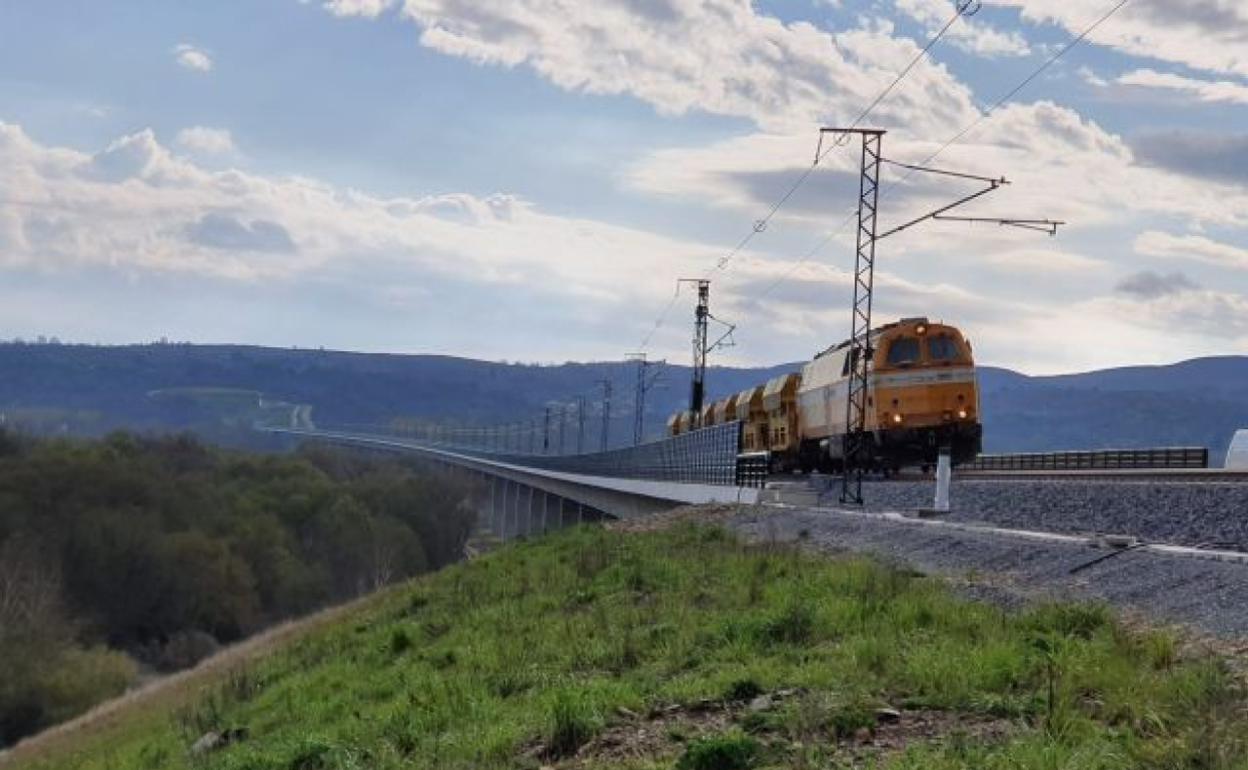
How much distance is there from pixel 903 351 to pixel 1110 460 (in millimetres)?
7956

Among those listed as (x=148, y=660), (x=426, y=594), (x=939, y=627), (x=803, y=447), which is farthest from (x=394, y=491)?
(x=939, y=627)

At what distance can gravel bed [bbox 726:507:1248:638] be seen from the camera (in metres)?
11.6

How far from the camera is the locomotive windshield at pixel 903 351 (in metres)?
41.0

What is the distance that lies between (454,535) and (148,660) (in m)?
54.1

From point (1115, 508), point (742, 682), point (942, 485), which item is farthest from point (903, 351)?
point (742, 682)

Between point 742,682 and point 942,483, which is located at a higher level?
point 942,483

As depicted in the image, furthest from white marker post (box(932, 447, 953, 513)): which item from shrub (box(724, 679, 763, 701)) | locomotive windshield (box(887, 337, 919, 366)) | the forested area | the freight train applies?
the forested area

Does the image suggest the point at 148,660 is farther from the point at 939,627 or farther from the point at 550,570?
the point at 939,627

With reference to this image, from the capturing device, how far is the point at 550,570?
2406 cm

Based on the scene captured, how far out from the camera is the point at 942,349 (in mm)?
41344

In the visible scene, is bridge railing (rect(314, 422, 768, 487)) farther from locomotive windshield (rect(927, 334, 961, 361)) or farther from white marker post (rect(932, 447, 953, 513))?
white marker post (rect(932, 447, 953, 513))

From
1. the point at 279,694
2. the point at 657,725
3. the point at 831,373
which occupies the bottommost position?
the point at 279,694

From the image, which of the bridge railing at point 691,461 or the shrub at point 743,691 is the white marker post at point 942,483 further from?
the shrub at point 743,691

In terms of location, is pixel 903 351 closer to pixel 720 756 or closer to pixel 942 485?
pixel 942 485
